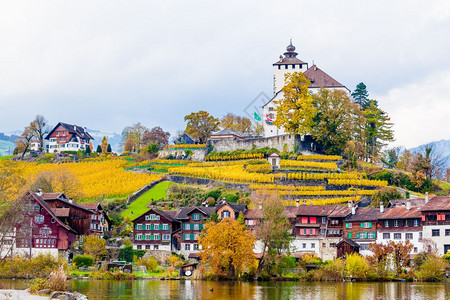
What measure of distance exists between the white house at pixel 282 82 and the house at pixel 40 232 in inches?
1752

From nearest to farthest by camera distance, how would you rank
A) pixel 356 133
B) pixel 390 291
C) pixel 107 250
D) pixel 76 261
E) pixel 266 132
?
pixel 390 291, pixel 76 261, pixel 107 250, pixel 356 133, pixel 266 132

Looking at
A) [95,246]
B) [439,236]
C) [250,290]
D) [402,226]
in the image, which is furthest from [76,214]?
[439,236]

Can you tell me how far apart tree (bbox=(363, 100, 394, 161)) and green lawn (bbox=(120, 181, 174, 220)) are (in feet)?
104

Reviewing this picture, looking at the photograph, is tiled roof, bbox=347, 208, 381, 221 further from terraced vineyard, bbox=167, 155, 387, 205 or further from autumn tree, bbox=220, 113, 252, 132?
autumn tree, bbox=220, 113, 252, 132

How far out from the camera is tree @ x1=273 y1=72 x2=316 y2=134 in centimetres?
11112

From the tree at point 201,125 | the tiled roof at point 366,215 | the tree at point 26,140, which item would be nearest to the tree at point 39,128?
the tree at point 26,140

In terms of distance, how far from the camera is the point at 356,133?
114 metres

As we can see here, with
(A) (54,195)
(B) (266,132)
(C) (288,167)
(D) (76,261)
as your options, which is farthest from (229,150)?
(D) (76,261)

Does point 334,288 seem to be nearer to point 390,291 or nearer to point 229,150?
point 390,291

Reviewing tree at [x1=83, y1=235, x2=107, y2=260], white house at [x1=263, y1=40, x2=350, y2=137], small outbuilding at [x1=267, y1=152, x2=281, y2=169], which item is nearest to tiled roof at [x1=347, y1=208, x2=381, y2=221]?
small outbuilding at [x1=267, y1=152, x2=281, y2=169]

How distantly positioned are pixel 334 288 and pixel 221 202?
36.0 m

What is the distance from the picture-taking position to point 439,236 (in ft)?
250

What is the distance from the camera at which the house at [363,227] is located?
269ft

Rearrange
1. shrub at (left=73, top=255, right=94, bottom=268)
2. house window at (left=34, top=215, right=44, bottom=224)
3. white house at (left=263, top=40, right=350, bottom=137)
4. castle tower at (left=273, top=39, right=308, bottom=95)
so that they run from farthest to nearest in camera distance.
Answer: castle tower at (left=273, top=39, right=308, bottom=95) → white house at (left=263, top=40, right=350, bottom=137) → house window at (left=34, top=215, right=44, bottom=224) → shrub at (left=73, top=255, right=94, bottom=268)
